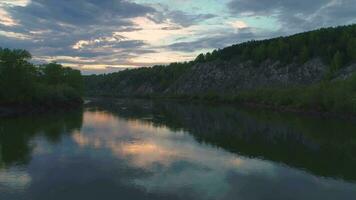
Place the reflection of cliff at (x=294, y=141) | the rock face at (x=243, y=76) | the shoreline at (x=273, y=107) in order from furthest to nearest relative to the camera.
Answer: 1. the rock face at (x=243, y=76)
2. the shoreline at (x=273, y=107)
3. the reflection of cliff at (x=294, y=141)

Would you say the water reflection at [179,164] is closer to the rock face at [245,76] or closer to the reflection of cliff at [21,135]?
the reflection of cliff at [21,135]

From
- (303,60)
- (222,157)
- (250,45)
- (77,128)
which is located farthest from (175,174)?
(250,45)

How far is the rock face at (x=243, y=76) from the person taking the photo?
122206 mm

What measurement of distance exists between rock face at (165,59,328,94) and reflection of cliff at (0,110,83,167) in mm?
84109

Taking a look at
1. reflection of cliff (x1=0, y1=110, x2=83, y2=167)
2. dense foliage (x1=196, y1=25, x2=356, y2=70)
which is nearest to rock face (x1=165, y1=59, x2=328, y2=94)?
dense foliage (x1=196, y1=25, x2=356, y2=70)

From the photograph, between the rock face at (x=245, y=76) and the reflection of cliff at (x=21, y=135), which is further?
the rock face at (x=245, y=76)

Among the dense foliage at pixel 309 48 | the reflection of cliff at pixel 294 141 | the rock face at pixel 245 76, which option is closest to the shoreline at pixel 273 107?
the rock face at pixel 245 76

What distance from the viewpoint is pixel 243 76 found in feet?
470

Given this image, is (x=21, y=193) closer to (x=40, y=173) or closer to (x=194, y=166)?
(x=40, y=173)

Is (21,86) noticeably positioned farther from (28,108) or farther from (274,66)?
(274,66)

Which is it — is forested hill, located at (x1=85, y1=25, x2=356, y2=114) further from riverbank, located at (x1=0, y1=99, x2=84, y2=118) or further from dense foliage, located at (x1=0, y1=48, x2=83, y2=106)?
dense foliage, located at (x1=0, y1=48, x2=83, y2=106)

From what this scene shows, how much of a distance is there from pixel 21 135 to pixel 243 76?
107262mm

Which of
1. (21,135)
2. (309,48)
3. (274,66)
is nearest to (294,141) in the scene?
(21,135)

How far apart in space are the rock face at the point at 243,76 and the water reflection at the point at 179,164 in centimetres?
7238
